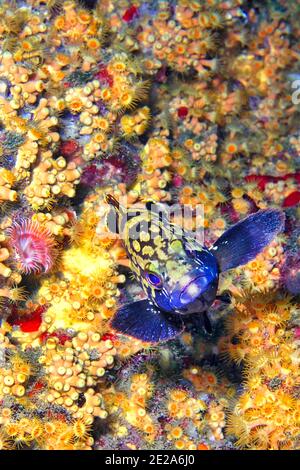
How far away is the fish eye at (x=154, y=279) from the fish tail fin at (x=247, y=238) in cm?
55

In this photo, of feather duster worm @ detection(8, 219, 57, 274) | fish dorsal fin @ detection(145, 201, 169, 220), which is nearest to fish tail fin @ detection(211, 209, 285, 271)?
fish dorsal fin @ detection(145, 201, 169, 220)

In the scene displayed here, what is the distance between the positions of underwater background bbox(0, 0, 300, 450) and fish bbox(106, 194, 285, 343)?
1.98 feet

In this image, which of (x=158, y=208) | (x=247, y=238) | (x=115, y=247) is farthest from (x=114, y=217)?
(x=247, y=238)

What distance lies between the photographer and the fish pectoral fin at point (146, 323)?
3.29m

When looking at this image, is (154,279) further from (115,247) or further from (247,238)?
(115,247)

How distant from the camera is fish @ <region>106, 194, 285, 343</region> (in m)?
2.91

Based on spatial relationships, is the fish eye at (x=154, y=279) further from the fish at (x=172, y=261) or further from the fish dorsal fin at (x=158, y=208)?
the fish dorsal fin at (x=158, y=208)

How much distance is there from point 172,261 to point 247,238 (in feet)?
2.18

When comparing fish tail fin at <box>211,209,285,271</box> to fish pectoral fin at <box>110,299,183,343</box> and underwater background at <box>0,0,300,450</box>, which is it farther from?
underwater background at <box>0,0,300,450</box>

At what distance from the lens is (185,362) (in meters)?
4.36
